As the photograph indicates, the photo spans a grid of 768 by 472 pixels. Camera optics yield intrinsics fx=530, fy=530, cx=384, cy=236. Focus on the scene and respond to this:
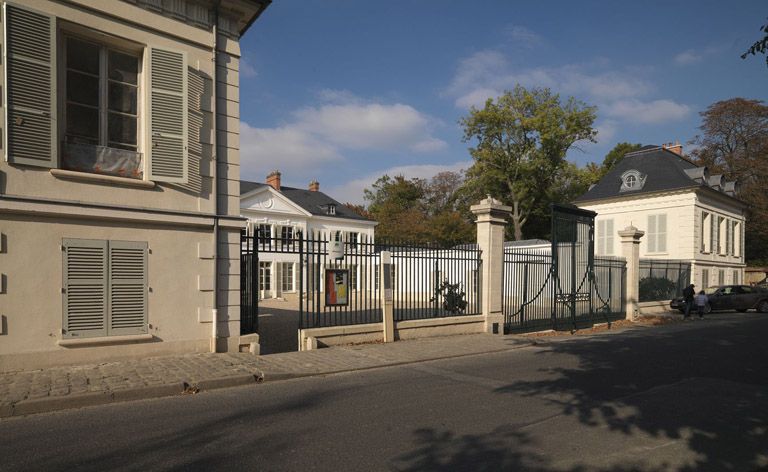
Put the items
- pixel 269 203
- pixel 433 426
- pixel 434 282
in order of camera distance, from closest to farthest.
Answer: pixel 433 426 < pixel 434 282 < pixel 269 203

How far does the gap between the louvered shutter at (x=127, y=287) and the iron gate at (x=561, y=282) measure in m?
9.12

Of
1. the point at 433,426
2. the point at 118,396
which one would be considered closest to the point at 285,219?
the point at 118,396

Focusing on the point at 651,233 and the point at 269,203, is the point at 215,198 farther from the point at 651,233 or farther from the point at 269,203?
the point at 651,233

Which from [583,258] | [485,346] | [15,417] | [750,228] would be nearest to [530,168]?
[750,228]

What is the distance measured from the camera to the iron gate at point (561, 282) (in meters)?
14.7

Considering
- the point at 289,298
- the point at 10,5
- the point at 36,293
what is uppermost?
the point at 10,5

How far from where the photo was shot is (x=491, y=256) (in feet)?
44.5

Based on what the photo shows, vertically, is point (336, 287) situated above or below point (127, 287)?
below

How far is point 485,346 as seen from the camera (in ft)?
38.2

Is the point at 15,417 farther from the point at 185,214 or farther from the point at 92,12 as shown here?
the point at 92,12

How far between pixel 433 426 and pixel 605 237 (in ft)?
102

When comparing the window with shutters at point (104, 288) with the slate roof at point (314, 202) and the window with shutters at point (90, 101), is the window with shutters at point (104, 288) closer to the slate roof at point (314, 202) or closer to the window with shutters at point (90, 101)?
the window with shutters at point (90, 101)

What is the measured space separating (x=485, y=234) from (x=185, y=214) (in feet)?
24.9

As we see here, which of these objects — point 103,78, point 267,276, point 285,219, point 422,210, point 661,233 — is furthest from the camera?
point 422,210
